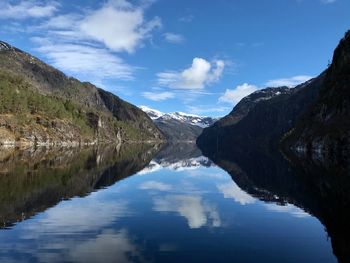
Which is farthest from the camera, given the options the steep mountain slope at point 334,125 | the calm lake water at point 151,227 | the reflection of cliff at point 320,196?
the steep mountain slope at point 334,125

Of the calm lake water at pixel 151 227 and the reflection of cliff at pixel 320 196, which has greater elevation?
the reflection of cliff at pixel 320 196

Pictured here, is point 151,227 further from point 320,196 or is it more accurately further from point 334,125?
point 334,125

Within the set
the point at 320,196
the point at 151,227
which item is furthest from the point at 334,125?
the point at 151,227

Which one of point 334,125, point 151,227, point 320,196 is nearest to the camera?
point 151,227

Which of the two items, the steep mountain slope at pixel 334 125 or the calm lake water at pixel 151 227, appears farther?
the steep mountain slope at pixel 334 125

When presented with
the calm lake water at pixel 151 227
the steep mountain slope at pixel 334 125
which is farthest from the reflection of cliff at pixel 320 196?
the steep mountain slope at pixel 334 125

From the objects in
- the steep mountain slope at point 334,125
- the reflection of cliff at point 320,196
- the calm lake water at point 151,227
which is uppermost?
the steep mountain slope at point 334,125

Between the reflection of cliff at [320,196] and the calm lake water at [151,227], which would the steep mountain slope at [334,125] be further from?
the calm lake water at [151,227]

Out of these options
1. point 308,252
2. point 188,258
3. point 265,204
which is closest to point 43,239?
point 188,258

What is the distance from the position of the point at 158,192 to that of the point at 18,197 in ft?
72.1

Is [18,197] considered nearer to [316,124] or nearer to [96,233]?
[96,233]

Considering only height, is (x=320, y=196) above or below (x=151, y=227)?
above

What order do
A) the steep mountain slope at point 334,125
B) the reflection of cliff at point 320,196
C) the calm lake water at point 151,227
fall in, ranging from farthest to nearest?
1. the steep mountain slope at point 334,125
2. the reflection of cliff at point 320,196
3. the calm lake water at point 151,227

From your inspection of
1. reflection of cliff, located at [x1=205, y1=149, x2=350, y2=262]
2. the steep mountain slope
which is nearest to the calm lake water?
reflection of cliff, located at [x1=205, y1=149, x2=350, y2=262]
